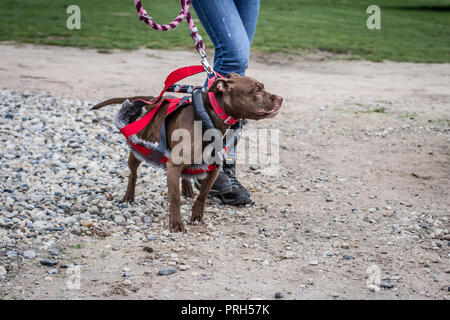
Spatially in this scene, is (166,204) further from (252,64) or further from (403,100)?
(252,64)

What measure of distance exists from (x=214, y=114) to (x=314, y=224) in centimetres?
121

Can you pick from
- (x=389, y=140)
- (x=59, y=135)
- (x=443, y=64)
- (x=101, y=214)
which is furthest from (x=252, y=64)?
(x=101, y=214)

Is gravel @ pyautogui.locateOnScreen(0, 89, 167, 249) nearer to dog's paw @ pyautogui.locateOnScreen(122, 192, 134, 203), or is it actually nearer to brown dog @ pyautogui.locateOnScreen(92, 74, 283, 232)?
dog's paw @ pyautogui.locateOnScreen(122, 192, 134, 203)

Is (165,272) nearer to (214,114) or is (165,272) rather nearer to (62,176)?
(214,114)

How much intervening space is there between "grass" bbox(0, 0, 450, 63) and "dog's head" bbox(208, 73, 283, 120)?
871 centimetres

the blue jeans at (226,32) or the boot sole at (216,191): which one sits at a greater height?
the blue jeans at (226,32)

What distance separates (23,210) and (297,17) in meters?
15.9

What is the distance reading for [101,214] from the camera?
4168 millimetres

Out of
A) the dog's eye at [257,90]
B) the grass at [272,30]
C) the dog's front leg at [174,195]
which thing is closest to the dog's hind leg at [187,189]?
the dog's front leg at [174,195]

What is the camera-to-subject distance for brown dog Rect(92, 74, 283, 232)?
357 centimetres

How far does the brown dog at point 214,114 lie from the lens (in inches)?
141

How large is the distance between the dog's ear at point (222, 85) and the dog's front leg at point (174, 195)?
586 millimetres

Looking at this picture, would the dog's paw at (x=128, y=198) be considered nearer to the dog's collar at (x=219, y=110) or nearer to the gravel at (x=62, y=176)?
the gravel at (x=62, y=176)

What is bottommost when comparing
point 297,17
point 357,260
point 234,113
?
point 357,260
